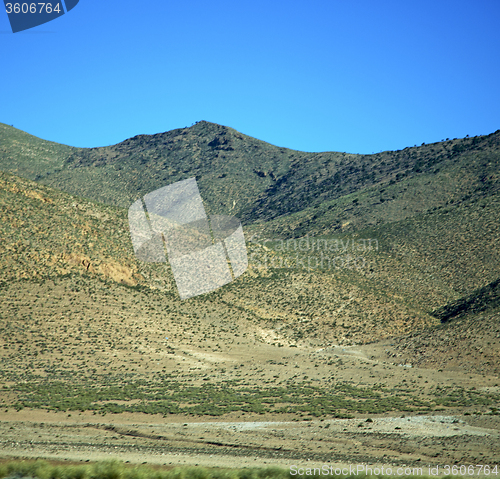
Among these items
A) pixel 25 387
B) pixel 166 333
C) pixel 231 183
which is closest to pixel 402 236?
pixel 166 333

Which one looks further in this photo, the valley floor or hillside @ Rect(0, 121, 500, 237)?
hillside @ Rect(0, 121, 500, 237)

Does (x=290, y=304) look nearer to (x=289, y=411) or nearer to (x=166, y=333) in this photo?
(x=166, y=333)
